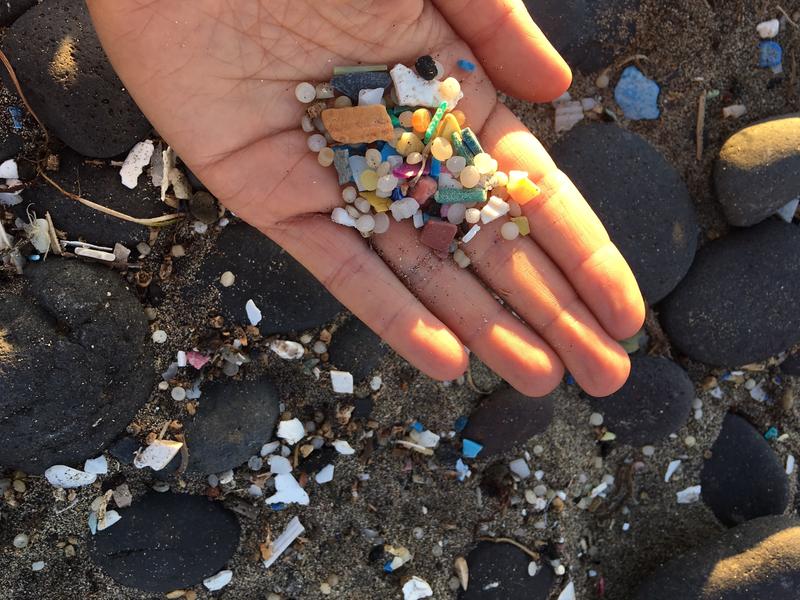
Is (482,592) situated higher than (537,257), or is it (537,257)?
(537,257)

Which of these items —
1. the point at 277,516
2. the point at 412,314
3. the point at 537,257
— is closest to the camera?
the point at 412,314


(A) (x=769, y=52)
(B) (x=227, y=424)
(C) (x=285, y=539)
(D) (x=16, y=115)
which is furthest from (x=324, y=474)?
(A) (x=769, y=52)

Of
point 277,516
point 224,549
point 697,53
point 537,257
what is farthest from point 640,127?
point 224,549

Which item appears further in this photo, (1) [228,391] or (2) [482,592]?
(2) [482,592]

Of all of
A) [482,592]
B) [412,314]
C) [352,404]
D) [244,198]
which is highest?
[244,198]

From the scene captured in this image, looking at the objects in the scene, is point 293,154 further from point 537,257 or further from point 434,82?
point 537,257

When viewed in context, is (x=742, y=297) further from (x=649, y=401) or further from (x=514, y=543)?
(x=514, y=543)

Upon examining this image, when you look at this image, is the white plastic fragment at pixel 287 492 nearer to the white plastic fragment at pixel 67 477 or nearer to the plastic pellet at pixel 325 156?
the white plastic fragment at pixel 67 477

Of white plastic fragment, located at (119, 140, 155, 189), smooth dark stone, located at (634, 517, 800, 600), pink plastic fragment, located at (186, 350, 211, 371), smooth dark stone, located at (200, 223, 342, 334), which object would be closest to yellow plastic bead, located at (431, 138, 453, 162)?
smooth dark stone, located at (200, 223, 342, 334)
